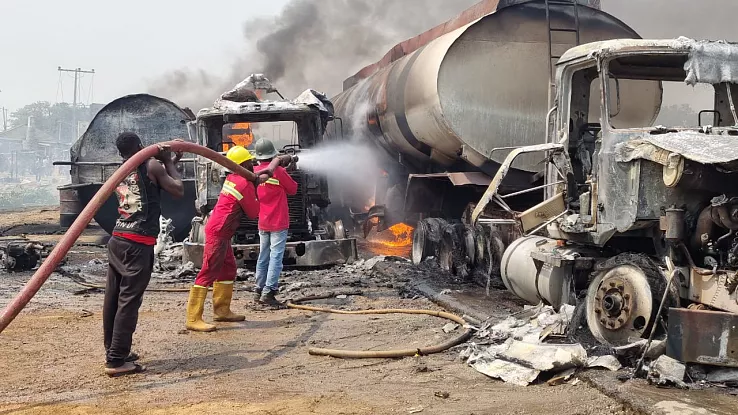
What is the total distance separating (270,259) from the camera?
787cm

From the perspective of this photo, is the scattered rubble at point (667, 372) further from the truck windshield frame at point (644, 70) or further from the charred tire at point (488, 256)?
the charred tire at point (488, 256)

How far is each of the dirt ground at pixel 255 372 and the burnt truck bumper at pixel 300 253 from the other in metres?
2.13

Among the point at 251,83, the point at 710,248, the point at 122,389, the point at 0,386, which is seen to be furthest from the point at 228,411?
the point at 251,83

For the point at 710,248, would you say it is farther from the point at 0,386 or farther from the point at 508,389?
the point at 0,386

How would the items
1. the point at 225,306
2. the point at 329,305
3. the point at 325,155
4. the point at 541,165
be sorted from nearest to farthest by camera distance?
1. the point at 225,306
2. the point at 329,305
3. the point at 541,165
4. the point at 325,155

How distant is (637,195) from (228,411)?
321 cm

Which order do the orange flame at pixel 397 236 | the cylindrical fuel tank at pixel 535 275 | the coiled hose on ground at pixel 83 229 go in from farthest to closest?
the orange flame at pixel 397 236
the cylindrical fuel tank at pixel 535 275
the coiled hose on ground at pixel 83 229

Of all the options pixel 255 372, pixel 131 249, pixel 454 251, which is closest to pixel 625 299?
pixel 255 372

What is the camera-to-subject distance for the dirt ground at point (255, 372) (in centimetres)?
436

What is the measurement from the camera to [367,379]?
4996 mm

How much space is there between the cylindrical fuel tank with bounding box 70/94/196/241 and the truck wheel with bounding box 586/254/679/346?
996 cm

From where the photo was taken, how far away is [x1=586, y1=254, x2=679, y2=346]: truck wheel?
5.01 m

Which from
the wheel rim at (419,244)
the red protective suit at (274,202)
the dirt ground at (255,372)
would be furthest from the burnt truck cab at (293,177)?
the dirt ground at (255,372)

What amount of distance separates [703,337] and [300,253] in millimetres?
6451
